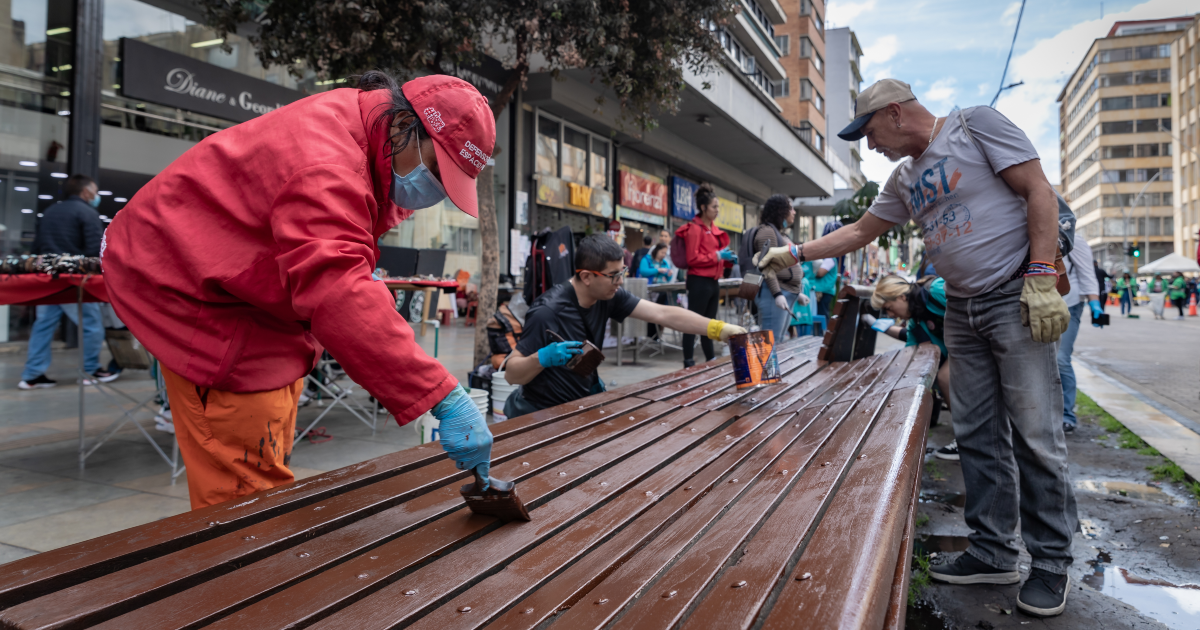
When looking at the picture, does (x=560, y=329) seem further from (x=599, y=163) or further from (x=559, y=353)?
(x=599, y=163)

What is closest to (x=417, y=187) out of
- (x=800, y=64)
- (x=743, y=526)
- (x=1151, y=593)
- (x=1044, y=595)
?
(x=743, y=526)

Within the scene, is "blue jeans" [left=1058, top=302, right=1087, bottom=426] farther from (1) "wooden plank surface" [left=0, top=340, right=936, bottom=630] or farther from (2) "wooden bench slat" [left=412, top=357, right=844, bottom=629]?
(2) "wooden bench slat" [left=412, top=357, right=844, bottom=629]

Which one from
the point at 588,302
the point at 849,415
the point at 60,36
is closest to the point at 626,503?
the point at 849,415

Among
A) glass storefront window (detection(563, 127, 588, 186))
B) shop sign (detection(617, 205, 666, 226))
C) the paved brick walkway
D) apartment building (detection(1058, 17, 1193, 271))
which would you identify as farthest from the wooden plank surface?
apartment building (detection(1058, 17, 1193, 271))

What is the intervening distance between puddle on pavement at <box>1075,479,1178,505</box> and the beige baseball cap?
2.57 m

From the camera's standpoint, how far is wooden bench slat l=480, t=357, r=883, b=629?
0.99 metres

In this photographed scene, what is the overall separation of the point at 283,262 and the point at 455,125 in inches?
17.9

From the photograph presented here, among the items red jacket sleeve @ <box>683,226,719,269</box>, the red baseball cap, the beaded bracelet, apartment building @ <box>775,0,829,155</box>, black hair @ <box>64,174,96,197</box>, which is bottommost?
the beaded bracelet

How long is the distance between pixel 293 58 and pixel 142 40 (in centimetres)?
357

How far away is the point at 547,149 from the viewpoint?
14.4 meters

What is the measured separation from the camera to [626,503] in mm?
1489

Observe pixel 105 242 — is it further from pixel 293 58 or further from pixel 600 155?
pixel 600 155

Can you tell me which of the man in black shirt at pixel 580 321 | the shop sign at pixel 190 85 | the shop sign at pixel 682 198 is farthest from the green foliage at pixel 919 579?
the shop sign at pixel 682 198

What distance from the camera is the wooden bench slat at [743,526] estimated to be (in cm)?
97
